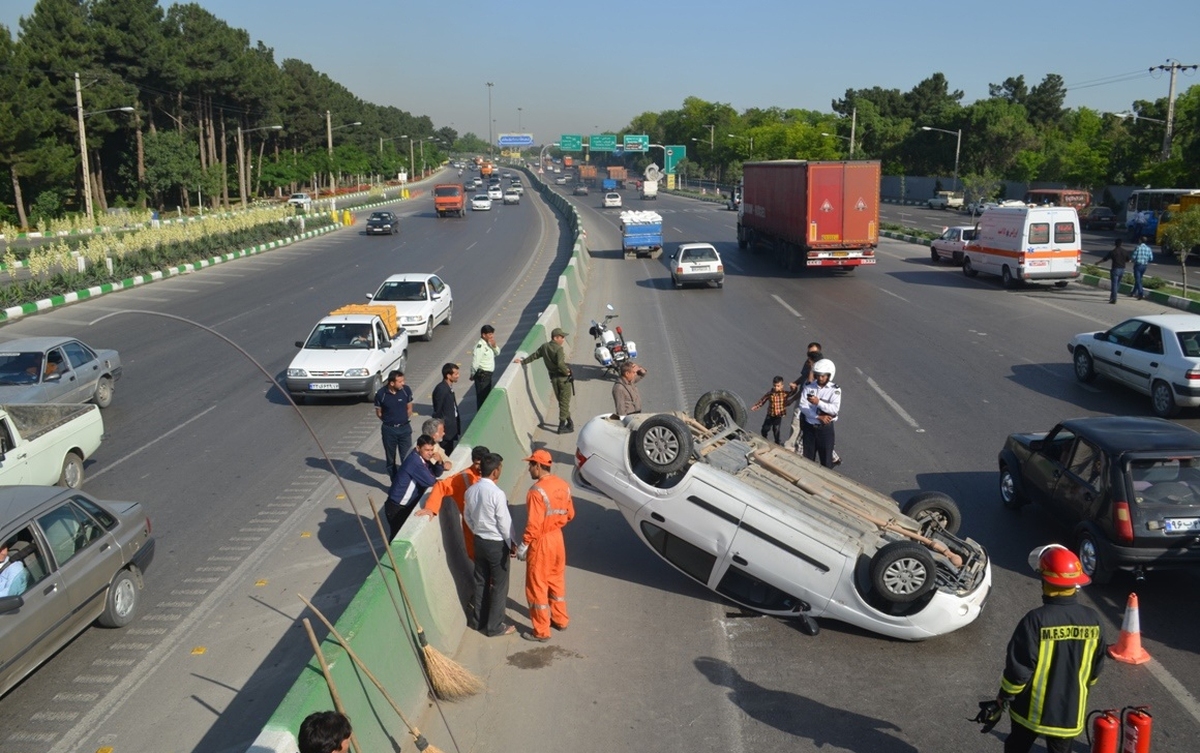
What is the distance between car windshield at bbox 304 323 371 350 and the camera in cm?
1634

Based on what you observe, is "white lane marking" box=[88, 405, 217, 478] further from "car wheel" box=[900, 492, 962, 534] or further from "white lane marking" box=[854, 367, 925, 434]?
"white lane marking" box=[854, 367, 925, 434]

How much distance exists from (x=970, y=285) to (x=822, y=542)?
78.8 feet

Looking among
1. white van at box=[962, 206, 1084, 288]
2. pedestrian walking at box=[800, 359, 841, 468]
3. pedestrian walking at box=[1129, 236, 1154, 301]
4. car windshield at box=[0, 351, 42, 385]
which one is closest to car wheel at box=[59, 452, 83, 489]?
car windshield at box=[0, 351, 42, 385]

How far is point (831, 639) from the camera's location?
297 inches

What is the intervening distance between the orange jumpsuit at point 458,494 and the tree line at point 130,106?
4782 centimetres

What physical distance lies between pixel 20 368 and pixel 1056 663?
14.4 meters

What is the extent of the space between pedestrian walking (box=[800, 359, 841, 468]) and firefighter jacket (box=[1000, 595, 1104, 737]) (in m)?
5.73

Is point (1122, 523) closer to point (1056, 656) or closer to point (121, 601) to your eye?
point (1056, 656)

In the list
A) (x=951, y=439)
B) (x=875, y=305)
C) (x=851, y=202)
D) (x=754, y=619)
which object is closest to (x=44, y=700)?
(x=754, y=619)

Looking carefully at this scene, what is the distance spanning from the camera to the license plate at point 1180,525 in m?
7.90

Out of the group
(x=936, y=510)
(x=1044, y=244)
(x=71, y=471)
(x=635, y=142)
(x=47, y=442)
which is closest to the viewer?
(x=936, y=510)

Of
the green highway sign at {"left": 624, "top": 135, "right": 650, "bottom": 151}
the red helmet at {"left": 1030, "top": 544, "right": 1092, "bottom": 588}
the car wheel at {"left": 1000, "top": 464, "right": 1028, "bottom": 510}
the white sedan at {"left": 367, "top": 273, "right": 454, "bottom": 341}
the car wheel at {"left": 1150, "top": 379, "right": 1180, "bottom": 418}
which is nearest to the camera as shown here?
the red helmet at {"left": 1030, "top": 544, "right": 1092, "bottom": 588}

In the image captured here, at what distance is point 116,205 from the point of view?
66.1 meters

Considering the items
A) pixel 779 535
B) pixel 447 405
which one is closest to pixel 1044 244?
pixel 447 405
